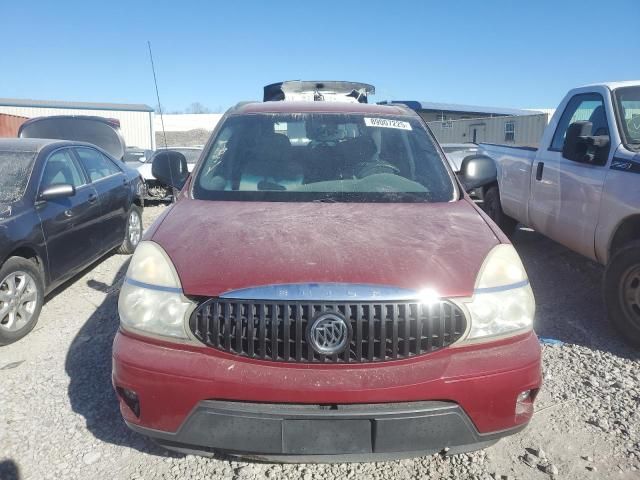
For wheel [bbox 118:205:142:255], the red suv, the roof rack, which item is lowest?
wheel [bbox 118:205:142:255]

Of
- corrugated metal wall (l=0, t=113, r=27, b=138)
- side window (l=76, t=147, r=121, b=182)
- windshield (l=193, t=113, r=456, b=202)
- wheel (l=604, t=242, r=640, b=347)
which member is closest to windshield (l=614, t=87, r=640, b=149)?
wheel (l=604, t=242, r=640, b=347)

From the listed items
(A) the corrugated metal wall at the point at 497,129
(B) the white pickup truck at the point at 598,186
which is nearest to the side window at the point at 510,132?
(A) the corrugated metal wall at the point at 497,129

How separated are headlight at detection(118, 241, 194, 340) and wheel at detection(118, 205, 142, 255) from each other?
14.3 ft

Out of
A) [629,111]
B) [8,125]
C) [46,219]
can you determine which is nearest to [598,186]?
[629,111]

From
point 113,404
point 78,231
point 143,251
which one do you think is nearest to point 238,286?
point 143,251

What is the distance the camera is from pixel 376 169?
317 centimetres

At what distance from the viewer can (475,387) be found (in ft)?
6.36

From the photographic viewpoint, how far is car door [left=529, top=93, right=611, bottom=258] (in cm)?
416

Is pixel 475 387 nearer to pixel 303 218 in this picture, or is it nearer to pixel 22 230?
pixel 303 218

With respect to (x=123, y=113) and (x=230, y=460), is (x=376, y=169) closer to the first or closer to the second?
(x=230, y=460)

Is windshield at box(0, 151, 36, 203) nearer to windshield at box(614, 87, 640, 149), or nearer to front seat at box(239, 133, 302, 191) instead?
front seat at box(239, 133, 302, 191)

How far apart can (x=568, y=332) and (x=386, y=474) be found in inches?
91.6

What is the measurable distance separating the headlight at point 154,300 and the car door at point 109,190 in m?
3.58

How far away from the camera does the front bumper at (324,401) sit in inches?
74.6
